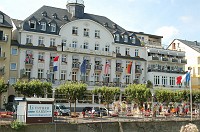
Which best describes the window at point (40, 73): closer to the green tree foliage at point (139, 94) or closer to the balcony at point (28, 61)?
the balcony at point (28, 61)

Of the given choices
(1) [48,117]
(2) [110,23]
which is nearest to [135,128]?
(1) [48,117]

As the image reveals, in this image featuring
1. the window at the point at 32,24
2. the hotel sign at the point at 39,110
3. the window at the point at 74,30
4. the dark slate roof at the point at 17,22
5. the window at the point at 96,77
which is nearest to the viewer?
the hotel sign at the point at 39,110

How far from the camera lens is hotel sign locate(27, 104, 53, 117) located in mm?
31278

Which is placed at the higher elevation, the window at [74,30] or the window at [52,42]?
the window at [74,30]

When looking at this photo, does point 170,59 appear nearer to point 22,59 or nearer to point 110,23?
point 110,23

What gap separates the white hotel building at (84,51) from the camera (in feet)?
190

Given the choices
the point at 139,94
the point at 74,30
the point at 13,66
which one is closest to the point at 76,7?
the point at 74,30

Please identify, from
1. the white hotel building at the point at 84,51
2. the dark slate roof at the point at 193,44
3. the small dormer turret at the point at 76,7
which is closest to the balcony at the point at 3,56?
the white hotel building at the point at 84,51

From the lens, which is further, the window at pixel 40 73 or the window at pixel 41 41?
the window at pixel 41 41

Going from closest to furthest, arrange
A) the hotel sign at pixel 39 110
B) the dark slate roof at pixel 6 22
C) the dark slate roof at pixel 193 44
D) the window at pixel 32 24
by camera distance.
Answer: the hotel sign at pixel 39 110
the dark slate roof at pixel 6 22
the window at pixel 32 24
the dark slate roof at pixel 193 44

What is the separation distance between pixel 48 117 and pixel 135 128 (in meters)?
10.8

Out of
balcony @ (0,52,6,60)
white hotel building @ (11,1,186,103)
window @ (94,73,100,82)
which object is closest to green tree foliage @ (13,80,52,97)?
white hotel building @ (11,1,186,103)

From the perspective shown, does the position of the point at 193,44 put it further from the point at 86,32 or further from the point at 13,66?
the point at 13,66

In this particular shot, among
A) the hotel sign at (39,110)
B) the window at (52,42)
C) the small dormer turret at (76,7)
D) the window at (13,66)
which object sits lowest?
the hotel sign at (39,110)
